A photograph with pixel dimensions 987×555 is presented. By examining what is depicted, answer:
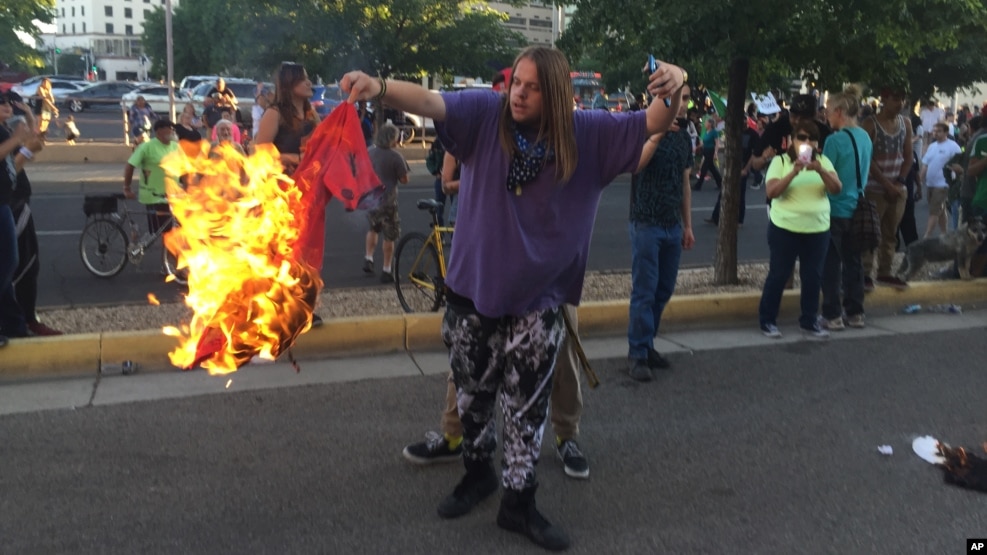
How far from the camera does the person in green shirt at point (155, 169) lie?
901 centimetres

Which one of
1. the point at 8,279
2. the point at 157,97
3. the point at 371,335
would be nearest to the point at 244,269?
the point at 371,335

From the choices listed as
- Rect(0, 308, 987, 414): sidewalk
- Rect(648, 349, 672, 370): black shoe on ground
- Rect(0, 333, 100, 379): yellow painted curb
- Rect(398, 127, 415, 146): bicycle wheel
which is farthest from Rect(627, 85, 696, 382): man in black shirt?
Rect(398, 127, 415, 146): bicycle wheel

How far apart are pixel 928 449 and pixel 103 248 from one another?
7629 millimetres

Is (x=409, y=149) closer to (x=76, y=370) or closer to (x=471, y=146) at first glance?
(x=76, y=370)

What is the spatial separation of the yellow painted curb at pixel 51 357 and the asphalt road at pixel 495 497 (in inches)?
28.6

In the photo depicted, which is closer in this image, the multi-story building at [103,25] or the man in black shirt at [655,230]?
the man in black shirt at [655,230]

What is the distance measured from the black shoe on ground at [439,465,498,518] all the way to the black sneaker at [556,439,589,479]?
50 centimetres

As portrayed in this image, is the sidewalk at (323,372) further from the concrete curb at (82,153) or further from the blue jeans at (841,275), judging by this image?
the concrete curb at (82,153)

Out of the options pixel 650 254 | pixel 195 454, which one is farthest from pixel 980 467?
pixel 195 454

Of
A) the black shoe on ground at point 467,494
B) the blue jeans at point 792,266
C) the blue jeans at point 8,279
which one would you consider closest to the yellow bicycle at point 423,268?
the blue jeans at point 792,266

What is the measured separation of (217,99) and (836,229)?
14409 millimetres

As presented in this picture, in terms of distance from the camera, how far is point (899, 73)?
7.98 meters

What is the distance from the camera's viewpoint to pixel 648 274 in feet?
19.4

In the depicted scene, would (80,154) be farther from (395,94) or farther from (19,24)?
(19,24)
